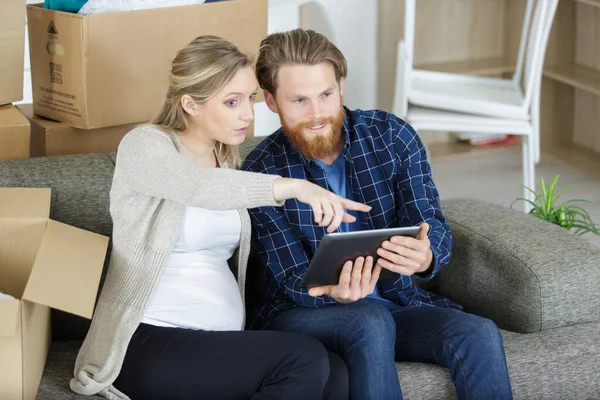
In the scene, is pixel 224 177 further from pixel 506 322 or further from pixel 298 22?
pixel 298 22

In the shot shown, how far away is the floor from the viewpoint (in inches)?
159

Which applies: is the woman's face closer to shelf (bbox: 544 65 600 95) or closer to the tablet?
the tablet

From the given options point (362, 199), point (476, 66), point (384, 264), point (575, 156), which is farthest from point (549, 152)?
point (384, 264)

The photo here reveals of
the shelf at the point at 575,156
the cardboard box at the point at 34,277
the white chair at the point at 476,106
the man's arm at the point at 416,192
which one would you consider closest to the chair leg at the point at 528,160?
the white chair at the point at 476,106

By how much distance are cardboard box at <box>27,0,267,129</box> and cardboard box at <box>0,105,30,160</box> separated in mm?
119

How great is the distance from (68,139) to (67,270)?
67 centimetres

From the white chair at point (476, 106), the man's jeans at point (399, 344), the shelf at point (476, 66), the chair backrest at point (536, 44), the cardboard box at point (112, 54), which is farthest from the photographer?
the shelf at point (476, 66)

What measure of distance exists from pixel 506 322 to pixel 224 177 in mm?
775

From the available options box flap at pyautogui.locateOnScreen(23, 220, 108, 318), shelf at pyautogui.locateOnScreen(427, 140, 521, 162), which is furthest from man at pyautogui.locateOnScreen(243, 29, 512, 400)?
shelf at pyautogui.locateOnScreen(427, 140, 521, 162)

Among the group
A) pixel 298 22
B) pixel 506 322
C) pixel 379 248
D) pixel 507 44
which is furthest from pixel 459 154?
pixel 379 248

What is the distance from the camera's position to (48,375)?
1.91m

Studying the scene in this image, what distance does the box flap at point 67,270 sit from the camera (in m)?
1.66

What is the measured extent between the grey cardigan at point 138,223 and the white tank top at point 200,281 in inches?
1.5

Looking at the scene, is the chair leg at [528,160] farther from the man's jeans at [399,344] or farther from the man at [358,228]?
the man's jeans at [399,344]
